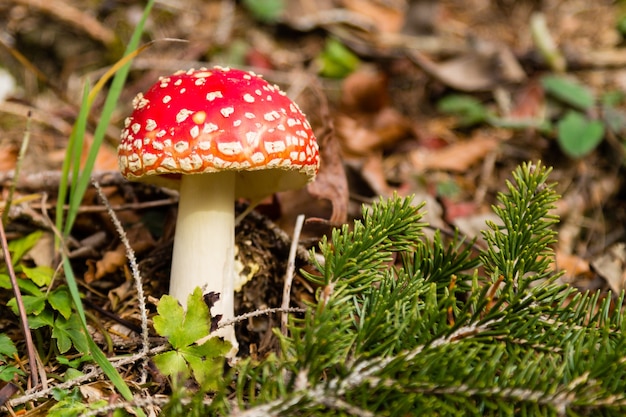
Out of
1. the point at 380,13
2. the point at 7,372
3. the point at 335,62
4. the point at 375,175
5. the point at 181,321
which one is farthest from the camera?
the point at 380,13

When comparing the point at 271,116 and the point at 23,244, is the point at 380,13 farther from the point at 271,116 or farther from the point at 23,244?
the point at 23,244

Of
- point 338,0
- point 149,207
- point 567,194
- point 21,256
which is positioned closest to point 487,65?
point 567,194

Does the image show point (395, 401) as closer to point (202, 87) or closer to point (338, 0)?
point (202, 87)

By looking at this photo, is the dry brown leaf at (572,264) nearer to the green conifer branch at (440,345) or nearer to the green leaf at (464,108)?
the green conifer branch at (440,345)

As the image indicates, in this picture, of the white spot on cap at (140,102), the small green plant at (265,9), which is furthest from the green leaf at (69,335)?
the small green plant at (265,9)

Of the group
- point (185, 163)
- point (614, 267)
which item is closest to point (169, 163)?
point (185, 163)

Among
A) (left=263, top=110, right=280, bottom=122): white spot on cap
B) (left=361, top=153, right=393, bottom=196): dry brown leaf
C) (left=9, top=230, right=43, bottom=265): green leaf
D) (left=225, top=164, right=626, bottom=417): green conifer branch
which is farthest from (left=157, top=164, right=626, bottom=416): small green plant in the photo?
(left=361, top=153, right=393, bottom=196): dry brown leaf
